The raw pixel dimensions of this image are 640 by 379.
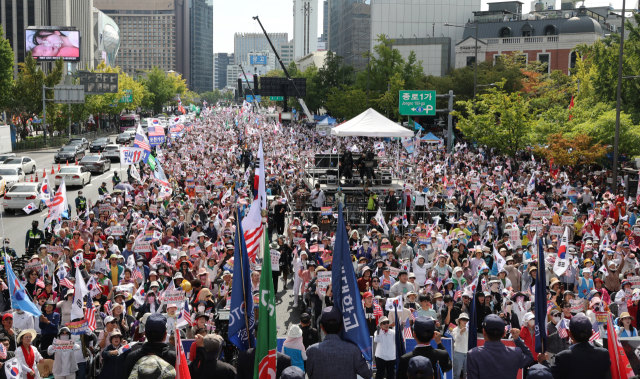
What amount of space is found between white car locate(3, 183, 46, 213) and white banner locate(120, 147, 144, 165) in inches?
165

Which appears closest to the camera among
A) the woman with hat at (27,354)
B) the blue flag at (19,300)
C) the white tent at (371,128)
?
the woman with hat at (27,354)

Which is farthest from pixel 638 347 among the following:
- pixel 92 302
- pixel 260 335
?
pixel 92 302

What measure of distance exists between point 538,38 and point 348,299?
81320 mm

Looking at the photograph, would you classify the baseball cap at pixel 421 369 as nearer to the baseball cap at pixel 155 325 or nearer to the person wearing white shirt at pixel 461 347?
the baseball cap at pixel 155 325

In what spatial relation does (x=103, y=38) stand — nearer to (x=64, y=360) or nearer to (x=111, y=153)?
(x=111, y=153)

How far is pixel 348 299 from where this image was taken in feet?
21.5

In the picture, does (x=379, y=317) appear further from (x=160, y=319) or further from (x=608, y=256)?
(x=608, y=256)

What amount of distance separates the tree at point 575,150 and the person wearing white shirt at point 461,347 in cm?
2217

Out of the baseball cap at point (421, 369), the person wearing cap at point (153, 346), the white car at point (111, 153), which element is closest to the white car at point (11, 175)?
the white car at point (111, 153)

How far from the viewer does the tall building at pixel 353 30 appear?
334 feet

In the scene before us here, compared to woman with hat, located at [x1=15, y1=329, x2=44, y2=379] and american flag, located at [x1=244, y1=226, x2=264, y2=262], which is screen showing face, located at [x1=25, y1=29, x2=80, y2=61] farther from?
woman with hat, located at [x1=15, y1=329, x2=44, y2=379]

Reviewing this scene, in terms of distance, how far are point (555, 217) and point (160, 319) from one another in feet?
46.6

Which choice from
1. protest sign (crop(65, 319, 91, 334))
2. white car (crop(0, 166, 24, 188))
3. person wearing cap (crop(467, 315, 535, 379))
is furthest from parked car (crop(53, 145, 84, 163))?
person wearing cap (crop(467, 315, 535, 379))

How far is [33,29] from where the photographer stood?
67812 mm
